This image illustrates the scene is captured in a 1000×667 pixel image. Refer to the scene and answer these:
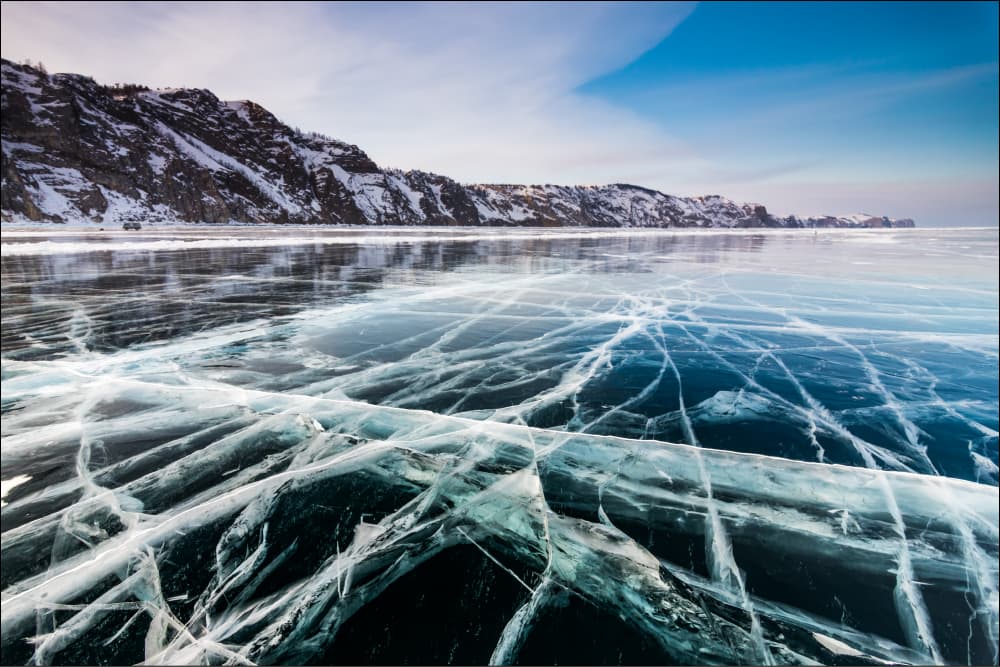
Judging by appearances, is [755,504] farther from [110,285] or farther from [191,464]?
[110,285]

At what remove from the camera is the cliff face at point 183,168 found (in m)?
62.5

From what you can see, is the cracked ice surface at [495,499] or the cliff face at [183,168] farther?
the cliff face at [183,168]

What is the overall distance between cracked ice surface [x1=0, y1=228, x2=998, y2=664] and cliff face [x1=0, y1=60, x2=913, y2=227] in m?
75.9

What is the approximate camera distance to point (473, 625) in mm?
1655

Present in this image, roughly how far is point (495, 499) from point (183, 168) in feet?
331

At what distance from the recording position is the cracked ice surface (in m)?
1.68

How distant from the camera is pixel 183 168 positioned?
8025cm

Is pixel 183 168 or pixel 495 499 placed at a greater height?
pixel 183 168

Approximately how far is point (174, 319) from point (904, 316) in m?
11.0

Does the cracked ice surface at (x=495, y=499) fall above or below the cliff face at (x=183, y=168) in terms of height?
below

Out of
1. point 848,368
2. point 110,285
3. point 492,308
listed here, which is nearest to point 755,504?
point 848,368

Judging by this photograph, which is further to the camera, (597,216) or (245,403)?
(597,216)

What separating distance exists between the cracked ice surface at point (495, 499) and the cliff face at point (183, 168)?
75.9m

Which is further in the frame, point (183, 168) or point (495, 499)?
point (183, 168)
